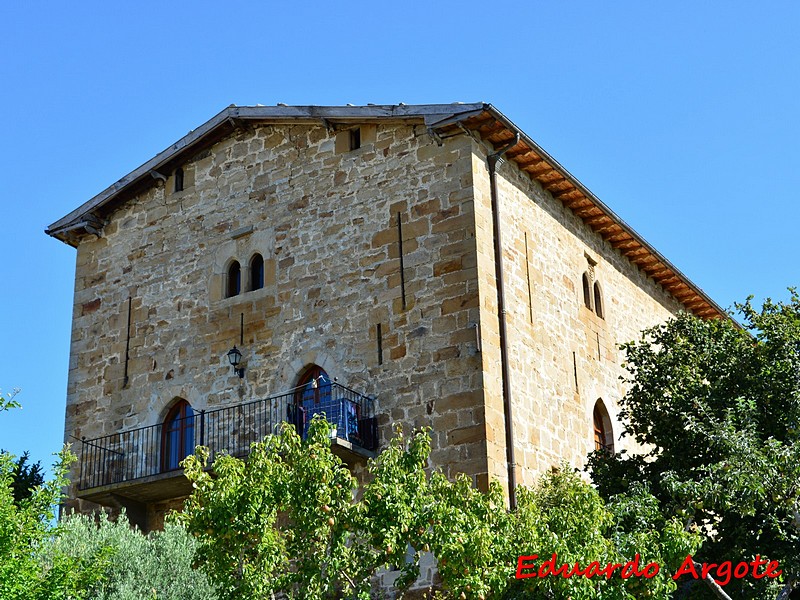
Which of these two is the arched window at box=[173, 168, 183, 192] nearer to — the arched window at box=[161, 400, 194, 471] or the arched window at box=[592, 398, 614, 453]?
the arched window at box=[161, 400, 194, 471]

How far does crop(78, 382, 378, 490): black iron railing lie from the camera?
1964 centimetres

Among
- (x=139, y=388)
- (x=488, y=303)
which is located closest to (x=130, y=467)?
(x=139, y=388)

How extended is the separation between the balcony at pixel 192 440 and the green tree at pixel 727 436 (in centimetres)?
384

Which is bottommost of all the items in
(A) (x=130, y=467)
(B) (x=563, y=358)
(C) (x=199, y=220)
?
(A) (x=130, y=467)

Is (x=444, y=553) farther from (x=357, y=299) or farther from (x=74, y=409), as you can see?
(x=74, y=409)

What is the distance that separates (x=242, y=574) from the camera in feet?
48.4

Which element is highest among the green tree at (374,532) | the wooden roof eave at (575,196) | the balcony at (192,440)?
the wooden roof eave at (575,196)

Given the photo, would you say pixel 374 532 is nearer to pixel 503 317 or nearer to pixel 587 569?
pixel 587 569

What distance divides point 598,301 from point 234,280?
6.84 metres

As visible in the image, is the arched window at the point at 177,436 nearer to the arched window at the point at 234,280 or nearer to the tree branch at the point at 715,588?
the arched window at the point at 234,280

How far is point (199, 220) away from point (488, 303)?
642 centimetres

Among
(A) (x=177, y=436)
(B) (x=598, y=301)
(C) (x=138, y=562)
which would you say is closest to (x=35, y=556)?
(C) (x=138, y=562)

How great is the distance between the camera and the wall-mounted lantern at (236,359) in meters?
21.5

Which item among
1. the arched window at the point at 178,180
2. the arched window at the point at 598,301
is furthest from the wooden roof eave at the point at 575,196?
the arched window at the point at 178,180
